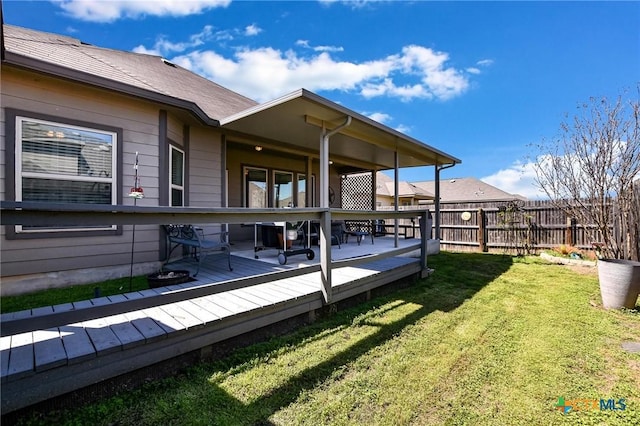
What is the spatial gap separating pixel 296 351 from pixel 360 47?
1025 cm

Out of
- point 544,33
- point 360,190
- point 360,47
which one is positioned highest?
point 360,47

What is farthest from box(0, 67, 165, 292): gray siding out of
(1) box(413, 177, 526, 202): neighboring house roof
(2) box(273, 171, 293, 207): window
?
(1) box(413, 177, 526, 202): neighboring house roof

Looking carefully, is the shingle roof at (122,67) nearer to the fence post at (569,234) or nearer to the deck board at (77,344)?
the deck board at (77,344)

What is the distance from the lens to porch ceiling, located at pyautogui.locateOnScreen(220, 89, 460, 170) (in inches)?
174

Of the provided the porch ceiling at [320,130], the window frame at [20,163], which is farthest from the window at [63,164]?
the porch ceiling at [320,130]

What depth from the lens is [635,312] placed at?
151 inches

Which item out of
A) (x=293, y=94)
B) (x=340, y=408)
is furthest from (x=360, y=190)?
(x=340, y=408)

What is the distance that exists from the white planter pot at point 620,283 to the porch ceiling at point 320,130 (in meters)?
3.84

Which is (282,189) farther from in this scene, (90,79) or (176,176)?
(90,79)

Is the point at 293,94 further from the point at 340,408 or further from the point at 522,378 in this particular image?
the point at 522,378

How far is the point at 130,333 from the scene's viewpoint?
2266mm

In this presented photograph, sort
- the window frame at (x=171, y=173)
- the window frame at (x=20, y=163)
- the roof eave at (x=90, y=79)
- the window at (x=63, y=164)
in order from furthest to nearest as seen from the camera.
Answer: the window frame at (x=171, y=173) → the window at (x=63, y=164) → the window frame at (x=20, y=163) → the roof eave at (x=90, y=79)

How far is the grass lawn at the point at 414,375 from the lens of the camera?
192 centimetres

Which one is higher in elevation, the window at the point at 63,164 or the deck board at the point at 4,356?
the window at the point at 63,164
